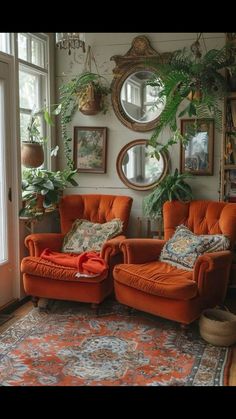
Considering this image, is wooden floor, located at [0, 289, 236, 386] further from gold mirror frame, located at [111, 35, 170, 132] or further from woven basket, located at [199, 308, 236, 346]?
gold mirror frame, located at [111, 35, 170, 132]

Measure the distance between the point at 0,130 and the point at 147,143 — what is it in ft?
4.36

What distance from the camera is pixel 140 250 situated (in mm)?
3369

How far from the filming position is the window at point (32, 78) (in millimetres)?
3779

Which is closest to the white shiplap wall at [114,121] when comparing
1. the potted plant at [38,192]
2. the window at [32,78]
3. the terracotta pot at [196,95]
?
the window at [32,78]

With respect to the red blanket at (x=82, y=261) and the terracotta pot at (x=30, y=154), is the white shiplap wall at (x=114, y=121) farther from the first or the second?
the red blanket at (x=82, y=261)

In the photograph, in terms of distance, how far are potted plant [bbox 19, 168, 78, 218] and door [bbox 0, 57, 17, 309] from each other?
0.53 ft

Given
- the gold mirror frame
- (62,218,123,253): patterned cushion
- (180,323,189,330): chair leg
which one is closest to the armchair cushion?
(180,323,189,330): chair leg

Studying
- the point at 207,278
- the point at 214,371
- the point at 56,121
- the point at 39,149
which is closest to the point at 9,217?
the point at 39,149

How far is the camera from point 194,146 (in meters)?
3.88

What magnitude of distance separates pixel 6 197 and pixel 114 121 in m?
1.36

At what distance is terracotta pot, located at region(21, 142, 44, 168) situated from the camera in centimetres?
365

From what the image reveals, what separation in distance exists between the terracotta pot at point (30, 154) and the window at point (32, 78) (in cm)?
18

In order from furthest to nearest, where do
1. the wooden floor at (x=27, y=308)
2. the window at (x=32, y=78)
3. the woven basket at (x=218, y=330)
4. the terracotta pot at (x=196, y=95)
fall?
the window at (x=32, y=78)
the terracotta pot at (x=196, y=95)
the wooden floor at (x=27, y=308)
the woven basket at (x=218, y=330)
